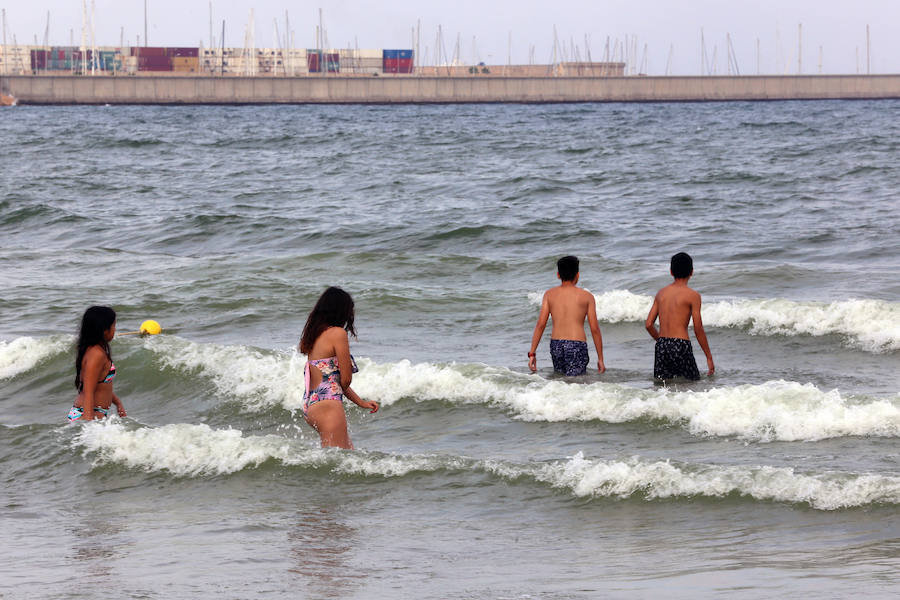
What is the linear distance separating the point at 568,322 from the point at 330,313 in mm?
3412

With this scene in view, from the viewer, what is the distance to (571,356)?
992 centimetres

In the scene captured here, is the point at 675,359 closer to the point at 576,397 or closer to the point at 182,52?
the point at 576,397

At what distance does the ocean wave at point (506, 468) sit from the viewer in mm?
6559

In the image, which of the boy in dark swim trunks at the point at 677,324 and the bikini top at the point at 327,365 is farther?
the boy in dark swim trunks at the point at 677,324

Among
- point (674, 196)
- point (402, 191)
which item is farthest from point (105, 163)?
point (674, 196)

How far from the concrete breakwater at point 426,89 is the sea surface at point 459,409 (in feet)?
245

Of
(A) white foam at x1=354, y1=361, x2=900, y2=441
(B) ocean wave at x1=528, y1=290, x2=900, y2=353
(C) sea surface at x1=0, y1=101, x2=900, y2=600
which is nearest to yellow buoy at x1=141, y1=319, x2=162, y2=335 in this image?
(C) sea surface at x1=0, y1=101, x2=900, y2=600

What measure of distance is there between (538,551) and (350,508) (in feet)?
4.81

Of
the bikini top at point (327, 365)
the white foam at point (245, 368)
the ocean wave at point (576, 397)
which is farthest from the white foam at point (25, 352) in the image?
the bikini top at point (327, 365)

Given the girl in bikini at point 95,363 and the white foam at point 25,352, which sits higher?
the girl in bikini at point 95,363

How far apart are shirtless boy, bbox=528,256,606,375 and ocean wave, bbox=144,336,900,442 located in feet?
0.95

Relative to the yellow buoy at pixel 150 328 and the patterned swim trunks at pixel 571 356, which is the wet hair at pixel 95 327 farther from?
the yellow buoy at pixel 150 328

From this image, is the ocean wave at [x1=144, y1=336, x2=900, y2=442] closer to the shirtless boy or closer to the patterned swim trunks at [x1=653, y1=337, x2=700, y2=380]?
the shirtless boy

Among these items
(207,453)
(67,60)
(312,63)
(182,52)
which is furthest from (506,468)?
(67,60)
